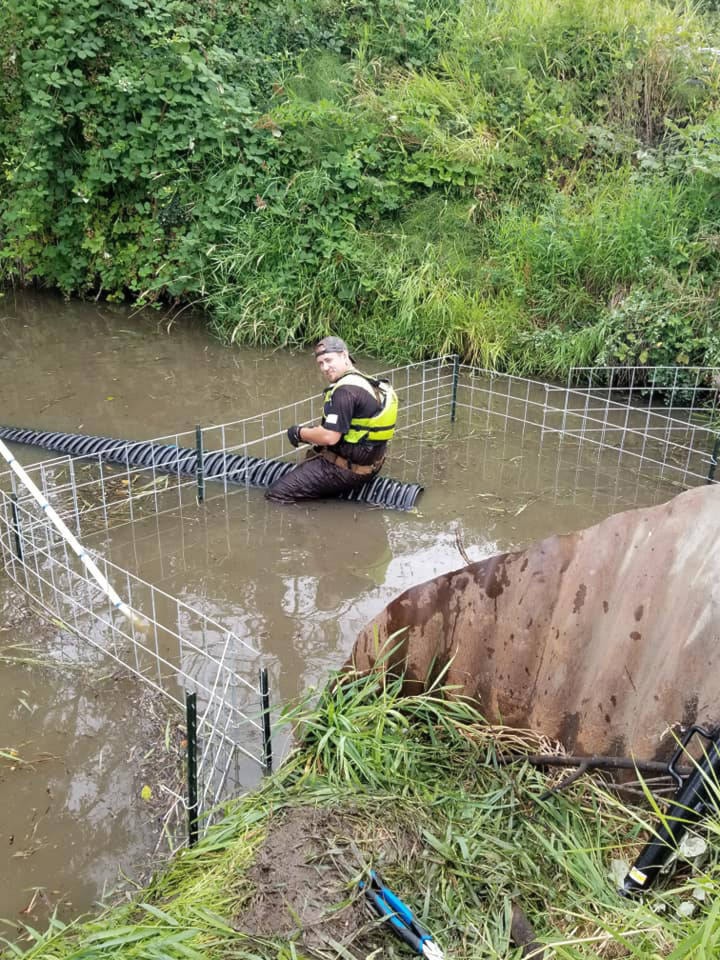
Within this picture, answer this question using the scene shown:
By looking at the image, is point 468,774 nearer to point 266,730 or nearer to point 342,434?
point 266,730

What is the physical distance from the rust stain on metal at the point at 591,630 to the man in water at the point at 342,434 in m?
2.80

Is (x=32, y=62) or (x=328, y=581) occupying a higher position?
(x=32, y=62)

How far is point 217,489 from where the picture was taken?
23.0 ft

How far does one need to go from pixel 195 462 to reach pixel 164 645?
2238 mm

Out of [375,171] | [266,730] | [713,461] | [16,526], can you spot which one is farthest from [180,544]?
[375,171]

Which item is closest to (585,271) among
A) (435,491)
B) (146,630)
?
(435,491)

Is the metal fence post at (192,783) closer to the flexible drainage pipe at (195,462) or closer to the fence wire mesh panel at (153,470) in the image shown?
the fence wire mesh panel at (153,470)

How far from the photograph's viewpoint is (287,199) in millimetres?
9922

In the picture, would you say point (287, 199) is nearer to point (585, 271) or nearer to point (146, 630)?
point (585, 271)

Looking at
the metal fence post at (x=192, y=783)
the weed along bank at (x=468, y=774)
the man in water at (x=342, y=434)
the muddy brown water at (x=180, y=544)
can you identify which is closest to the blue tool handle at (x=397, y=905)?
the weed along bank at (x=468, y=774)

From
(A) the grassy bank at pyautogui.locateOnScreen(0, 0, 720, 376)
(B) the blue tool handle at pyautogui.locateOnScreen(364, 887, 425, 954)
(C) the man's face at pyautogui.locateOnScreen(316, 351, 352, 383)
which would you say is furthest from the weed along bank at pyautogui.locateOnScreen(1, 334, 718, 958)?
(A) the grassy bank at pyautogui.locateOnScreen(0, 0, 720, 376)

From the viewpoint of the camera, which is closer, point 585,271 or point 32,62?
point 585,271

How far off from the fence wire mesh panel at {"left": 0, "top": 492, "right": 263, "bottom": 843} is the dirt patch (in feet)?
2.44

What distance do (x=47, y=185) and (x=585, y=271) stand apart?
654 centimetres
